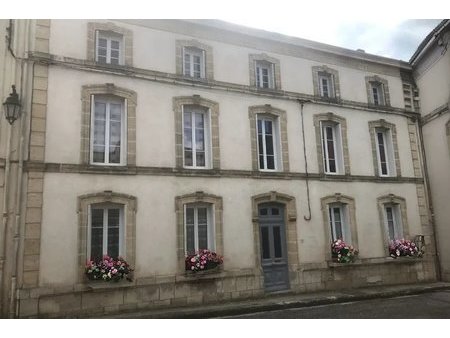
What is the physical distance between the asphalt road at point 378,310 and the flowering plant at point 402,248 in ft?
6.77

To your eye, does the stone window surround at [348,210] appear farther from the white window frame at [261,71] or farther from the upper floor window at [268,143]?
the white window frame at [261,71]

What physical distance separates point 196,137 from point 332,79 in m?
5.07

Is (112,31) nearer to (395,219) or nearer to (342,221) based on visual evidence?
(342,221)

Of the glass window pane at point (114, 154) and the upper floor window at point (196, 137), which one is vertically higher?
the upper floor window at point (196, 137)

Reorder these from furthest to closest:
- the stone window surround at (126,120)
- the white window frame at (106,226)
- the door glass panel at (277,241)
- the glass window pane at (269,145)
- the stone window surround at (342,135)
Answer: the stone window surround at (342,135), the glass window pane at (269,145), the door glass panel at (277,241), the stone window surround at (126,120), the white window frame at (106,226)

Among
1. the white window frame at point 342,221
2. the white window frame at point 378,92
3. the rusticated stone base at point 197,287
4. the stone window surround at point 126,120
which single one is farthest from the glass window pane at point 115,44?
the white window frame at point 378,92

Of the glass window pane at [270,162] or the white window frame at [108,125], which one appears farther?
the glass window pane at [270,162]

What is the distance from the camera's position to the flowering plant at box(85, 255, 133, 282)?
831cm

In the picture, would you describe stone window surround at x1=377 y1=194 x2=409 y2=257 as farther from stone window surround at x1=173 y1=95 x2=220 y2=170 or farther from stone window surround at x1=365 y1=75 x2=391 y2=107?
stone window surround at x1=173 y1=95 x2=220 y2=170

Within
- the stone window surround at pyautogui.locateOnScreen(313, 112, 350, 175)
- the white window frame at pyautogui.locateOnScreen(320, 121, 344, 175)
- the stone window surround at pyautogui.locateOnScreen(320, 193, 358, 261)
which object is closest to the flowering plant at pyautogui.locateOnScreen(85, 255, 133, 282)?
the stone window surround at pyautogui.locateOnScreen(320, 193, 358, 261)

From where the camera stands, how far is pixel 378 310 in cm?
845

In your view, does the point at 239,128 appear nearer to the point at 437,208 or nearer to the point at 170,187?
the point at 170,187

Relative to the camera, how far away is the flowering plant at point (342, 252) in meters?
11.1

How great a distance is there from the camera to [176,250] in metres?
9.30
